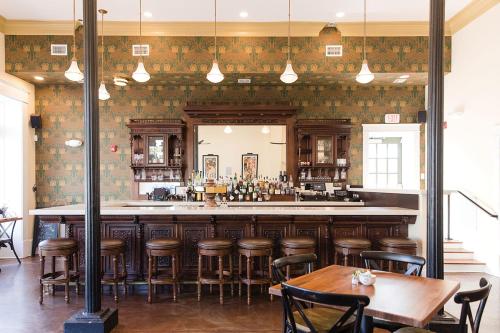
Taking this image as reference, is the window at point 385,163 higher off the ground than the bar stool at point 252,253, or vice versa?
the window at point 385,163

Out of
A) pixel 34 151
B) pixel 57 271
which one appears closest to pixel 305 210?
pixel 57 271

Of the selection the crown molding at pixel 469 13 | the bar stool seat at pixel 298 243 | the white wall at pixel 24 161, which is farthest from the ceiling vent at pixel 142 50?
the crown molding at pixel 469 13

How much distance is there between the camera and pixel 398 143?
8.52 meters

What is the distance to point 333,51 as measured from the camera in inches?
270

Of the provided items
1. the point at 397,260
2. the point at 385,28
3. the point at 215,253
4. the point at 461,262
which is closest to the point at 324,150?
the point at 385,28

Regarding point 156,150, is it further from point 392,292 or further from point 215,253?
point 392,292

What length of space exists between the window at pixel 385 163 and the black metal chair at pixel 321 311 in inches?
241

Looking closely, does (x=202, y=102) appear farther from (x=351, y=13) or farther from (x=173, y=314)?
(x=173, y=314)

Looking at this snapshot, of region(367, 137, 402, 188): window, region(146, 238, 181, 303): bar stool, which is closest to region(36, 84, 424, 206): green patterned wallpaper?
region(367, 137, 402, 188): window

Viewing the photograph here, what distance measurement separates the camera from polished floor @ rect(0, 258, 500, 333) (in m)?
3.61

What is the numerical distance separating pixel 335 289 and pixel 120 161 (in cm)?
666

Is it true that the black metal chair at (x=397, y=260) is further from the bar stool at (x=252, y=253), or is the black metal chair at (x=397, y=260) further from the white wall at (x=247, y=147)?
the white wall at (x=247, y=147)

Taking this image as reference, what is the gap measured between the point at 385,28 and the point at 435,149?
4.50 m

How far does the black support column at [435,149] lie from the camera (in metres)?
3.29
